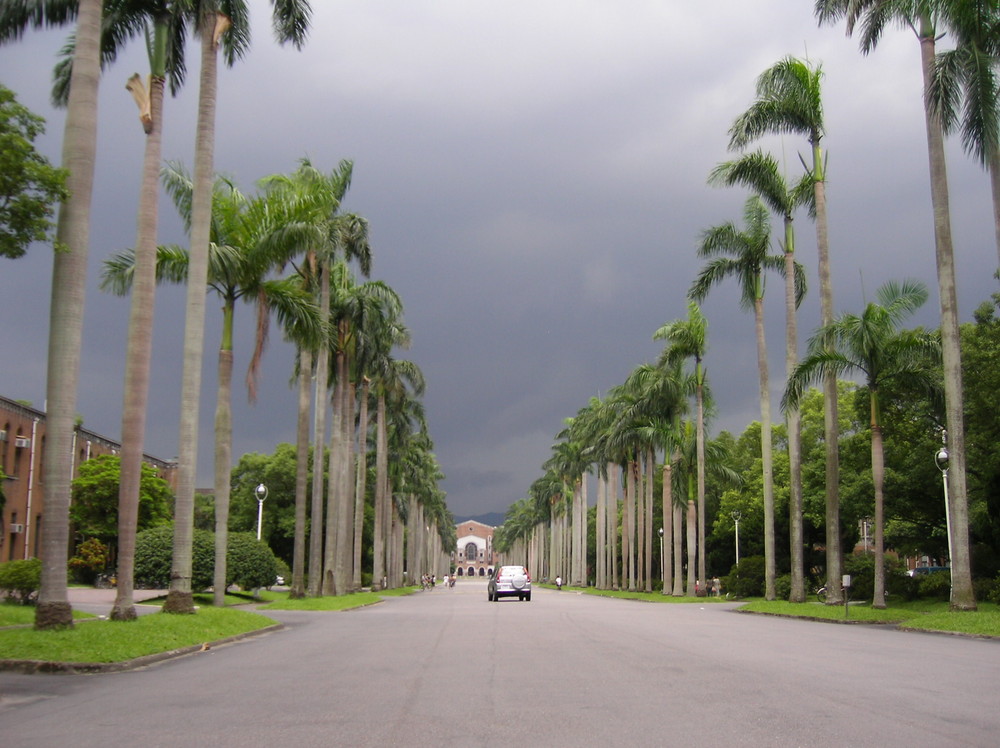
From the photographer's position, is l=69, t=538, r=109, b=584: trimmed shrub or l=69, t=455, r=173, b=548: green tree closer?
l=69, t=538, r=109, b=584: trimmed shrub

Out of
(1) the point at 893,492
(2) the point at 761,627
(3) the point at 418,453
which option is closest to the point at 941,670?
(2) the point at 761,627

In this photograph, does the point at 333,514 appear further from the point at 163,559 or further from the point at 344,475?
the point at 163,559

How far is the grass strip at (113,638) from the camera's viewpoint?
537 inches

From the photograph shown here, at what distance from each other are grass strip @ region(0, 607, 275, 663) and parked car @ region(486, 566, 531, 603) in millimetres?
29698

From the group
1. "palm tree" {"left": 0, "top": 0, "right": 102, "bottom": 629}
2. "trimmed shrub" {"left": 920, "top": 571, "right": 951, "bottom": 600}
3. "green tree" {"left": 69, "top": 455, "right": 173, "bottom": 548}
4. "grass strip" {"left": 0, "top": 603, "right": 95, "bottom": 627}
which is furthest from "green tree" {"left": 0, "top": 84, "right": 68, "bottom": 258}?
"green tree" {"left": 69, "top": 455, "right": 173, "bottom": 548}

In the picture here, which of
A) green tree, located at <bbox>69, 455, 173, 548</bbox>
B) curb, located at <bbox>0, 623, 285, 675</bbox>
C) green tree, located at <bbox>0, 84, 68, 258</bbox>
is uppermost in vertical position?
green tree, located at <bbox>0, 84, 68, 258</bbox>

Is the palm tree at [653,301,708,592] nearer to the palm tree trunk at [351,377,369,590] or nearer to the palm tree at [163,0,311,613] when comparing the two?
the palm tree trunk at [351,377,369,590]

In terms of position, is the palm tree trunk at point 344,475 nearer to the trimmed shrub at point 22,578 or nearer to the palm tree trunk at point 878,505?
the trimmed shrub at point 22,578

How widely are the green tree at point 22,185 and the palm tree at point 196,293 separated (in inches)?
246

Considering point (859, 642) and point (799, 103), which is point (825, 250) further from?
point (859, 642)

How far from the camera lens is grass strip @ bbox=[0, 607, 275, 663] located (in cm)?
1364

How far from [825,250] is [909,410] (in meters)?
8.08

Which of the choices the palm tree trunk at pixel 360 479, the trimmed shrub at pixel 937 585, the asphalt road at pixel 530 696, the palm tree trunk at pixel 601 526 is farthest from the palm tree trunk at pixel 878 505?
the palm tree trunk at pixel 601 526

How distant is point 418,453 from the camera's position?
81000mm
